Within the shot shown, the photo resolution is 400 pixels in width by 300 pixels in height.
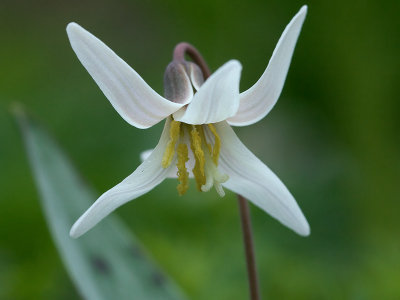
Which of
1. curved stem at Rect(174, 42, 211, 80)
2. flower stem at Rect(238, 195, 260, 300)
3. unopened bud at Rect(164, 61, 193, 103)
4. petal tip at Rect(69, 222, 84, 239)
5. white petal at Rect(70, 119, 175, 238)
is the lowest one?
flower stem at Rect(238, 195, 260, 300)

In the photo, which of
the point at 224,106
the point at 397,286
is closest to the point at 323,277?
the point at 397,286

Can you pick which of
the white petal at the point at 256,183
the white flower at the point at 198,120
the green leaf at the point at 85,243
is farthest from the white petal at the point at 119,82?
the green leaf at the point at 85,243

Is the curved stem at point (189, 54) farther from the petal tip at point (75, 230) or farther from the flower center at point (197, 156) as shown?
the petal tip at point (75, 230)

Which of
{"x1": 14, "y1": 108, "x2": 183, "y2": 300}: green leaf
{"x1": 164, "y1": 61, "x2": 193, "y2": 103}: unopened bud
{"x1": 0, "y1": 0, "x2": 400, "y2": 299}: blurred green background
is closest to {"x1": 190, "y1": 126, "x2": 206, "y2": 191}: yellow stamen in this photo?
{"x1": 164, "y1": 61, "x2": 193, "y2": 103}: unopened bud

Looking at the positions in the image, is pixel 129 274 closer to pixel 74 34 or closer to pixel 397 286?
pixel 74 34

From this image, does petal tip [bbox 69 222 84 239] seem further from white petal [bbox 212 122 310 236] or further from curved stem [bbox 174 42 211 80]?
curved stem [bbox 174 42 211 80]

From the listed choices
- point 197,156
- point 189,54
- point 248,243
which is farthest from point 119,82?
point 248,243
